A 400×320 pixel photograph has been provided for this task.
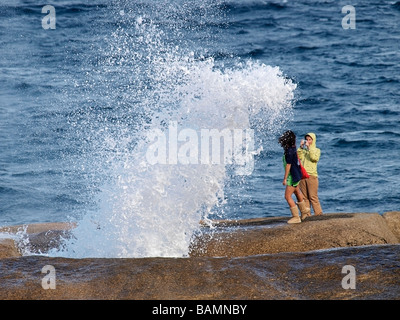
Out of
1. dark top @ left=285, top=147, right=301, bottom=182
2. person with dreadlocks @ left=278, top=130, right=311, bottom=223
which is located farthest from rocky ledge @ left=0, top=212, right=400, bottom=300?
dark top @ left=285, top=147, right=301, bottom=182

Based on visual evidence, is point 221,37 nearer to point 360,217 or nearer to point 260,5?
point 260,5

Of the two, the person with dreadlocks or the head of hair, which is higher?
the head of hair

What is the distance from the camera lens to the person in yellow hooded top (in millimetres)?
9922

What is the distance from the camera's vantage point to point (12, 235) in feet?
31.2

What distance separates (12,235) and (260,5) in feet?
86.7

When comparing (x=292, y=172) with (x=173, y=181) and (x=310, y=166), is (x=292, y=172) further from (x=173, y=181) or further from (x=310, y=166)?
(x=173, y=181)

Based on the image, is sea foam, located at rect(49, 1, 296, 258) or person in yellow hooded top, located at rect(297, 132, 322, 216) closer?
sea foam, located at rect(49, 1, 296, 258)

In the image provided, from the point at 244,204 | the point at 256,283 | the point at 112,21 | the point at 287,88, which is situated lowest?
the point at 244,204

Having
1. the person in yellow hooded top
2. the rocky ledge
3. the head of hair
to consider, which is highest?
the head of hair

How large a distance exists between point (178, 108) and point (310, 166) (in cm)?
247

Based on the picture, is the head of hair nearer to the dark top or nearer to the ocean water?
the dark top

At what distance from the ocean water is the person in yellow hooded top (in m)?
1.04

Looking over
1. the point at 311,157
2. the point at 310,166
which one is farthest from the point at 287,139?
the point at 310,166

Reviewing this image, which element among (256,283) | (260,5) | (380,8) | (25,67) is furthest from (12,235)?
(380,8)
